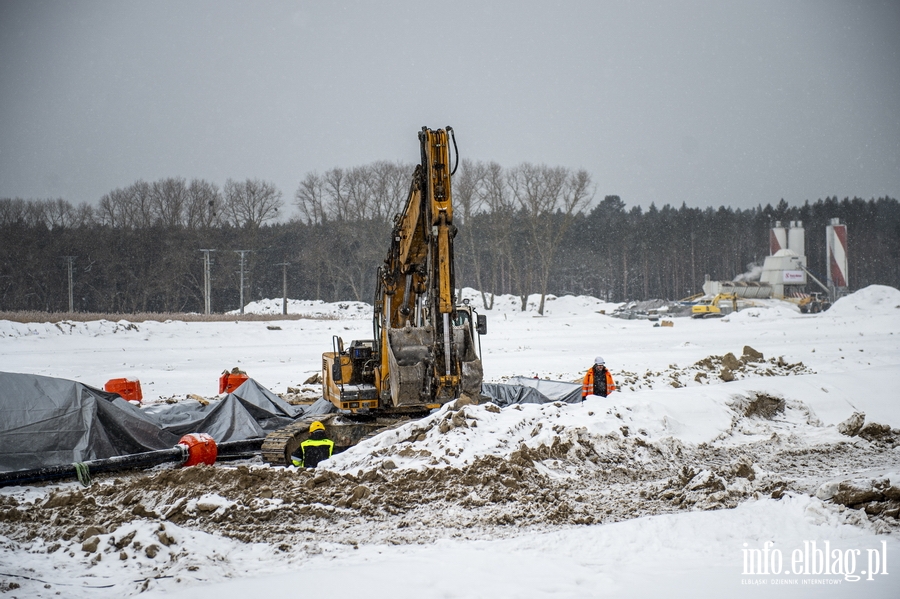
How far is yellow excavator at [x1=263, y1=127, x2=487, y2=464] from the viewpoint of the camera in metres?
9.73

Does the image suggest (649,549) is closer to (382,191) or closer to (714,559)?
(714,559)

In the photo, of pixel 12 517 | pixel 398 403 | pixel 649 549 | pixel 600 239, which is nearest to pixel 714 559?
pixel 649 549

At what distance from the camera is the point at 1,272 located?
46969 millimetres

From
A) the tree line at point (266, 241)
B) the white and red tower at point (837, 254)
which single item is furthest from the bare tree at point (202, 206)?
the white and red tower at point (837, 254)

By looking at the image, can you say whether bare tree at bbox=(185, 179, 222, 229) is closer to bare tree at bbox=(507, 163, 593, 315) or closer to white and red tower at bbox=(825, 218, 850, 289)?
bare tree at bbox=(507, 163, 593, 315)

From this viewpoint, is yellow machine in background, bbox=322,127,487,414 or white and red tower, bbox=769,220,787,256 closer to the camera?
yellow machine in background, bbox=322,127,487,414

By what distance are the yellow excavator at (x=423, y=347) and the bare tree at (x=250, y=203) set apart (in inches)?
1989

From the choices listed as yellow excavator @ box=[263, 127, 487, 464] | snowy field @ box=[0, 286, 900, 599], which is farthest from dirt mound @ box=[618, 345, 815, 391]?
yellow excavator @ box=[263, 127, 487, 464]

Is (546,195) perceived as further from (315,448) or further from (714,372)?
(315,448)

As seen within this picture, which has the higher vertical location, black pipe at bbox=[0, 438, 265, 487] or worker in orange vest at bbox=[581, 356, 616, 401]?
worker in orange vest at bbox=[581, 356, 616, 401]

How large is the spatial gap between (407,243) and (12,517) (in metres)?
6.26

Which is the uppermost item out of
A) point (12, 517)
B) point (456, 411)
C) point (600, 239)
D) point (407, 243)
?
point (600, 239)

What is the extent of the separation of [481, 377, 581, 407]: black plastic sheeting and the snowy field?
10.3ft

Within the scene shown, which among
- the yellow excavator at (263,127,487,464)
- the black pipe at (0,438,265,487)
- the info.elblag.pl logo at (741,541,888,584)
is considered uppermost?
the yellow excavator at (263,127,487,464)
